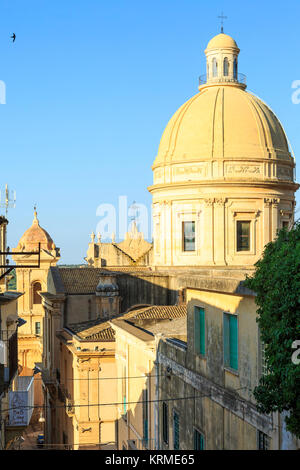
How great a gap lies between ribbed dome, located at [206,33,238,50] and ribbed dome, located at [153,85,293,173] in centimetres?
313

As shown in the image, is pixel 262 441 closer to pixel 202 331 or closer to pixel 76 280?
pixel 202 331

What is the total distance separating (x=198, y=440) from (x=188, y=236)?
2011 cm

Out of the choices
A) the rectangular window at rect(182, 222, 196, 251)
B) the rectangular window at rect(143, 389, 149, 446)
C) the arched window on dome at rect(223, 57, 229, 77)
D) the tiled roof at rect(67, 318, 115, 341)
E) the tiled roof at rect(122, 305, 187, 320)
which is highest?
the arched window on dome at rect(223, 57, 229, 77)

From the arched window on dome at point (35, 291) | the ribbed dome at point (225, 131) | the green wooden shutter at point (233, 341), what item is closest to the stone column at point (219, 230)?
the ribbed dome at point (225, 131)

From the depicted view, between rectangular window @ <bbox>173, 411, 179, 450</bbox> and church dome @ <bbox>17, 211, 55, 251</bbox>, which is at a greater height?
church dome @ <bbox>17, 211, 55, 251</bbox>

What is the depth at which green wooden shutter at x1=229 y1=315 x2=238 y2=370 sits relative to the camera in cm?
1328

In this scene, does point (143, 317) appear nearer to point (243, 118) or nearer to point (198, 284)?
point (243, 118)

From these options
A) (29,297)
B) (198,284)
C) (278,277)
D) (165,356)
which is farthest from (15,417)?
(29,297)

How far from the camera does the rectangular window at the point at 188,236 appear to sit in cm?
3438

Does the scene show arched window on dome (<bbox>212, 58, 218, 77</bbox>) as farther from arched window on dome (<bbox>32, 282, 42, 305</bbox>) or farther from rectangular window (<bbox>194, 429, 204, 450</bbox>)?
arched window on dome (<bbox>32, 282, 42, 305</bbox>)

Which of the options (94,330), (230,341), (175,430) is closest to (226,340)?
(230,341)

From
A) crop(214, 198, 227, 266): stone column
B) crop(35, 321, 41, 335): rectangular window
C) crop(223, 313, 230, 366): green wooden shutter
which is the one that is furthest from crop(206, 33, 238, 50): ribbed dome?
crop(35, 321, 41, 335): rectangular window

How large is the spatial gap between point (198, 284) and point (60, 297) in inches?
842

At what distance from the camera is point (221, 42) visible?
37062 millimetres
